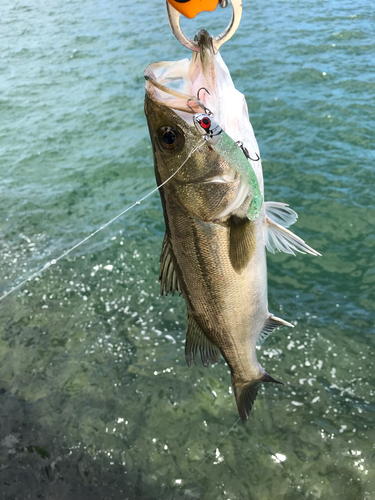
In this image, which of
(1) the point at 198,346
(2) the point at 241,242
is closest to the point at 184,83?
(2) the point at 241,242

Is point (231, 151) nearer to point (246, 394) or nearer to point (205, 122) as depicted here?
point (205, 122)

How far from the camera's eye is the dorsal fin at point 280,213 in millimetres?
2650

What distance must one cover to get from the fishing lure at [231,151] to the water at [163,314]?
3.28m

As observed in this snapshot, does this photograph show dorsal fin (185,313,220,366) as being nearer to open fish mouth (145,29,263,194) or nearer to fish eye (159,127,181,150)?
fish eye (159,127,181,150)

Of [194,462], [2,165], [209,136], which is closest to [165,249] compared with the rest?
[209,136]

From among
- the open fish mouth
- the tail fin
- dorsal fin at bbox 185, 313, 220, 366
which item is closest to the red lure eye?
the open fish mouth

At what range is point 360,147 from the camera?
26.3 feet

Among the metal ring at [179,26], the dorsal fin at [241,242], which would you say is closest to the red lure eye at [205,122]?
the metal ring at [179,26]

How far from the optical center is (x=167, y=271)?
2697 mm

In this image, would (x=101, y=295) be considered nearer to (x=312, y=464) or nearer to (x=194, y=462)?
(x=194, y=462)

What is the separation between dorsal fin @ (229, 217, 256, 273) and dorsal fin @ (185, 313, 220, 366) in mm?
516

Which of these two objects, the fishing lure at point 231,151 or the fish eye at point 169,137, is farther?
the fish eye at point 169,137

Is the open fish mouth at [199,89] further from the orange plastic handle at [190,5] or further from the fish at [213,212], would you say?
the orange plastic handle at [190,5]

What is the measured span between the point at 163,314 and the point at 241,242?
3.80 meters
